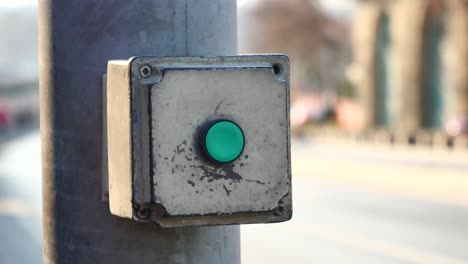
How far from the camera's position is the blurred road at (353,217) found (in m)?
17.2

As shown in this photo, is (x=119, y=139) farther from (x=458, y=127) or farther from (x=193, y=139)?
(x=458, y=127)

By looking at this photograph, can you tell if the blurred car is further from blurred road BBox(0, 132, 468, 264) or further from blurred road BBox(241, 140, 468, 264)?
blurred road BBox(241, 140, 468, 264)

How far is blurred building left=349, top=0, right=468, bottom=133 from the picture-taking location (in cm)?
4812

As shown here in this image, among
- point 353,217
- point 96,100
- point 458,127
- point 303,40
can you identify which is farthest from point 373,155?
point 303,40

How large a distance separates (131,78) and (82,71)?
29cm

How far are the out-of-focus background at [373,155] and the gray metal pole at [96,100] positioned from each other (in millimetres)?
3672

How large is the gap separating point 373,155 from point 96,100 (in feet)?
131

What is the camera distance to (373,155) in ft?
138

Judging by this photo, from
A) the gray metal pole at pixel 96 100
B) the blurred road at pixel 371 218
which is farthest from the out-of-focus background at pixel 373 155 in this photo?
the gray metal pole at pixel 96 100

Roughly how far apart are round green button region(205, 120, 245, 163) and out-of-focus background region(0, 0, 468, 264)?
3.93 metres

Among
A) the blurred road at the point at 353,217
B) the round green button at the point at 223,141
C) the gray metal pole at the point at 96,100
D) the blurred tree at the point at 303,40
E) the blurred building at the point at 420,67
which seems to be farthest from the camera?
the blurred tree at the point at 303,40

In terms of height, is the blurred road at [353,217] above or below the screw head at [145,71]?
below

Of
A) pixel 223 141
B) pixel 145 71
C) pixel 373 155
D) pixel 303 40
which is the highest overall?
pixel 303 40

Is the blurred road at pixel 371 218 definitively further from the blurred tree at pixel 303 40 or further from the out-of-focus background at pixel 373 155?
the blurred tree at pixel 303 40
